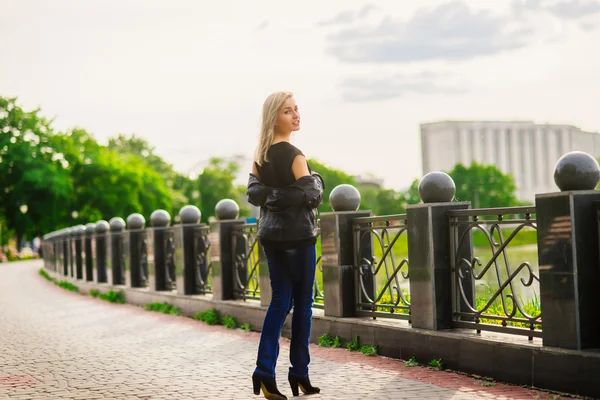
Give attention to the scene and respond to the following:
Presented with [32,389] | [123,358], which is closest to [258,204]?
[32,389]

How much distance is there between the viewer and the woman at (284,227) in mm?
5363

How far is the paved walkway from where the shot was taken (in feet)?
19.0

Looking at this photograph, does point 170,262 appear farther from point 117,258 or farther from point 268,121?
Answer: point 268,121

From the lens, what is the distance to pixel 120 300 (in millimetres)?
16078

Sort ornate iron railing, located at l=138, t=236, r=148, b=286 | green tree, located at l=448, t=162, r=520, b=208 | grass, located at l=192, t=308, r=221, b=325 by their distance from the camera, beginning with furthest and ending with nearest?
green tree, located at l=448, t=162, r=520, b=208
ornate iron railing, located at l=138, t=236, r=148, b=286
grass, located at l=192, t=308, r=221, b=325

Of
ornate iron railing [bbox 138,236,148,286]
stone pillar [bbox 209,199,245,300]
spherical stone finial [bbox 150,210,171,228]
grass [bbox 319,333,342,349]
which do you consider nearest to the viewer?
grass [bbox 319,333,342,349]

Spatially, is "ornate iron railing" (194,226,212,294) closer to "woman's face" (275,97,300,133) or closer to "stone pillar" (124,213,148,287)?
"stone pillar" (124,213,148,287)

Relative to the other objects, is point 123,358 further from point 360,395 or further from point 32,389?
point 360,395

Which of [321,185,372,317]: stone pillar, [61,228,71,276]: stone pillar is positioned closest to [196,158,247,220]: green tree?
[61,228,71,276]: stone pillar

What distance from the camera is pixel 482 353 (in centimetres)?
603

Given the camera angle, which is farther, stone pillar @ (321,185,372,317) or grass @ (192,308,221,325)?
grass @ (192,308,221,325)

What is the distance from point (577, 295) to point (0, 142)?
52.9 metres

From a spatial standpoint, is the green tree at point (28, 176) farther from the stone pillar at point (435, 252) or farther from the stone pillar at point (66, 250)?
the stone pillar at point (435, 252)

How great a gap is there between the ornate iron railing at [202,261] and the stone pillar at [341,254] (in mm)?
4033
